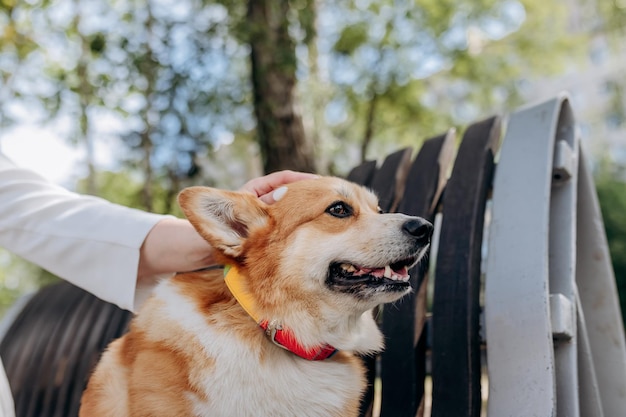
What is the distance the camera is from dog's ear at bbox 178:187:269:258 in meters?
2.42

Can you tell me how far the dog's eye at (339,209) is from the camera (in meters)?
2.65

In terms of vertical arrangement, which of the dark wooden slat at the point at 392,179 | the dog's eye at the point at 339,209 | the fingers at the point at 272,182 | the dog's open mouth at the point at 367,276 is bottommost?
the dog's open mouth at the point at 367,276

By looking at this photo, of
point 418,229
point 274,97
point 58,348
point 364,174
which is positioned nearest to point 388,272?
point 418,229

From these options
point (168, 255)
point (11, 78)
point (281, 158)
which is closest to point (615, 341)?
point (168, 255)

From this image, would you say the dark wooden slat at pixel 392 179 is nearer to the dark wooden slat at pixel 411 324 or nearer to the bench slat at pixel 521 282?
the dark wooden slat at pixel 411 324

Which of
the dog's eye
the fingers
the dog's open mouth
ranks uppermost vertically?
the fingers

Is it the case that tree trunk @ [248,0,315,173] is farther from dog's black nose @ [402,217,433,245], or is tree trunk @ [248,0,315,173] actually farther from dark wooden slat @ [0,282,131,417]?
dog's black nose @ [402,217,433,245]

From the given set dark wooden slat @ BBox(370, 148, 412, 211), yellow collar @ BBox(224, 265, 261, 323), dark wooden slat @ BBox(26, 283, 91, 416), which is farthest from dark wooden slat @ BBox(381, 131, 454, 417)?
dark wooden slat @ BBox(26, 283, 91, 416)

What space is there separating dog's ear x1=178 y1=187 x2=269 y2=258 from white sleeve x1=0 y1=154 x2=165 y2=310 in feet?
1.36

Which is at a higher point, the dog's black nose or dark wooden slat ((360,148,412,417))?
dark wooden slat ((360,148,412,417))

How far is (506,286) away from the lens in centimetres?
247

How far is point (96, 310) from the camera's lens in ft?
14.3

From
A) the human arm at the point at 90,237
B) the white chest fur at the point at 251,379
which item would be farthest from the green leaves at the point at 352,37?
the white chest fur at the point at 251,379

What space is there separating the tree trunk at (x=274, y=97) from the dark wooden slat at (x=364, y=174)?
343cm
